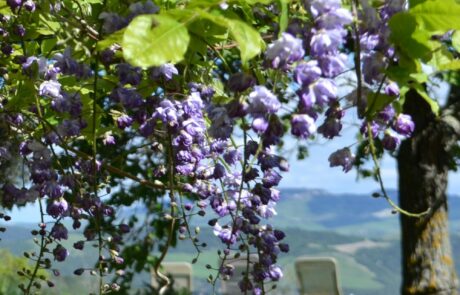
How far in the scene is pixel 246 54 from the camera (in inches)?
35.9

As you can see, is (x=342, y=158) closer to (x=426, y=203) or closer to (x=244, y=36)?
(x=244, y=36)

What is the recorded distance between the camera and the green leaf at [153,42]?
2.83ft

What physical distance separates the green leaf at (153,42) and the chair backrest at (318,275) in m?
5.00

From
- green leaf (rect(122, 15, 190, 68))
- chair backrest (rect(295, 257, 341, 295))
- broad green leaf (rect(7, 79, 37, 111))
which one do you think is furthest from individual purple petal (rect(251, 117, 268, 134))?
chair backrest (rect(295, 257, 341, 295))

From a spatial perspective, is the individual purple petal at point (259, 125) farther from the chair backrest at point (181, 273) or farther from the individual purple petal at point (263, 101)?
the chair backrest at point (181, 273)

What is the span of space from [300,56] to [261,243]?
28.1 inches

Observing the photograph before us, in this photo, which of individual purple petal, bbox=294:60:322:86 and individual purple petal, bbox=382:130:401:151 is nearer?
individual purple petal, bbox=294:60:322:86

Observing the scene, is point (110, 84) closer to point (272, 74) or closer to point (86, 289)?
point (272, 74)

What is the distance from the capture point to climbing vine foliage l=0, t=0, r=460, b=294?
3.22ft

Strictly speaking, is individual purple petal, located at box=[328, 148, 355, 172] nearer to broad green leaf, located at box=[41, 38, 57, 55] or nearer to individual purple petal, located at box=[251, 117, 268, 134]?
individual purple petal, located at box=[251, 117, 268, 134]

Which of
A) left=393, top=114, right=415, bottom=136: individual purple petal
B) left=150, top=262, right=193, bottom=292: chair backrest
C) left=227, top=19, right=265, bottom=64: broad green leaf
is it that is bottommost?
left=150, top=262, right=193, bottom=292: chair backrest

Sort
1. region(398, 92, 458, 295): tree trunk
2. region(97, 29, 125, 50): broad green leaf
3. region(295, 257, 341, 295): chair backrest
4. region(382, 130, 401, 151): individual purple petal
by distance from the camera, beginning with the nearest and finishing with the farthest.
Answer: region(97, 29, 125, 50): broad green leaf
region(382, 130, 401, 151): individual purple petal
region(398, 92, 458, 295): tree trunk
region(295, 257, 341, 295): chair backrest

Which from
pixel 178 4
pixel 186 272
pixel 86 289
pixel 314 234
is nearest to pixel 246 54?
pixel 178 4

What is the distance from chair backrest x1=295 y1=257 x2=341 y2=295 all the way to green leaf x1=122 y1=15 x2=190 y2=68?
500 centimetres
